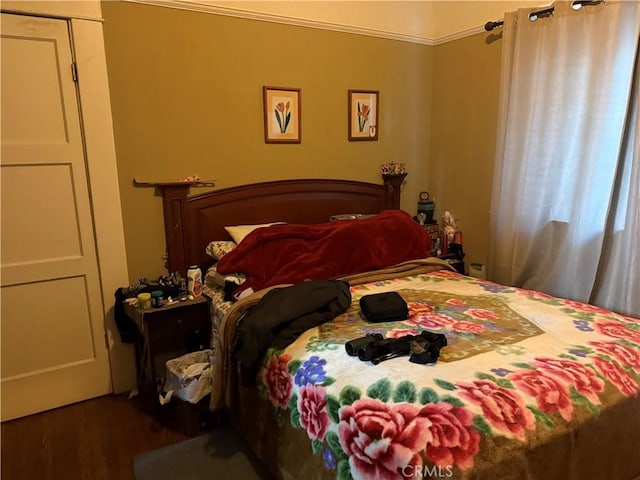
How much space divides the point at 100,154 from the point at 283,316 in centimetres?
143

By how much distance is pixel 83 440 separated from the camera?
230 centimetres

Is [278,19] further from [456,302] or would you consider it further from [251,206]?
[456,302]

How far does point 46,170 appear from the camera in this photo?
2.39 metres

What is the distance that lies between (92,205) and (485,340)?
7.00ft

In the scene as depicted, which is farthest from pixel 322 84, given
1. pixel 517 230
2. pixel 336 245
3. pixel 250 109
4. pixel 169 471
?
pixel 169 471

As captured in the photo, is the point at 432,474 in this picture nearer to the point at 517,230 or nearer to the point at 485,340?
the point at 485,340

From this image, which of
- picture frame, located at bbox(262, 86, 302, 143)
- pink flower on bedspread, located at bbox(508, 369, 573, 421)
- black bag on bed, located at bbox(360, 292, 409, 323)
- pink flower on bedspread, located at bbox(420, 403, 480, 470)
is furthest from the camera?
picture frame, located at bbox(262, 86, 302, 143)

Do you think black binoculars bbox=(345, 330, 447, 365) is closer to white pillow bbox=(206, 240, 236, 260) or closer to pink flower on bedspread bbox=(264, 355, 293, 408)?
pink flower on bedspread bbox=(264, 355, 293, 408)

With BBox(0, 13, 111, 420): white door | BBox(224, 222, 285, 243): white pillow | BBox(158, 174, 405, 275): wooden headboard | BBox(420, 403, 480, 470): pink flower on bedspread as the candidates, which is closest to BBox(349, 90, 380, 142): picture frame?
BBox(158, 174, 405, 275): wooden headboard

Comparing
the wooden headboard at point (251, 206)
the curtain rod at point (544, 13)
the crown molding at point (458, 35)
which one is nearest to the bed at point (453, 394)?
the wooden headboard at point (251, 206)

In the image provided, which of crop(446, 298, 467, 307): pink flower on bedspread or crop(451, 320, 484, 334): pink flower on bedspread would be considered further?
crop(446, 298, 467, 307): pink flower on bedspread

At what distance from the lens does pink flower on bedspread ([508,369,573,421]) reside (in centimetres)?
141

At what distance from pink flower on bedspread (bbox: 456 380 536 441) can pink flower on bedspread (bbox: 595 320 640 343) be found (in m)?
0.72

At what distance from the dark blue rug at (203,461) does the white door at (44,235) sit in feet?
2.61
